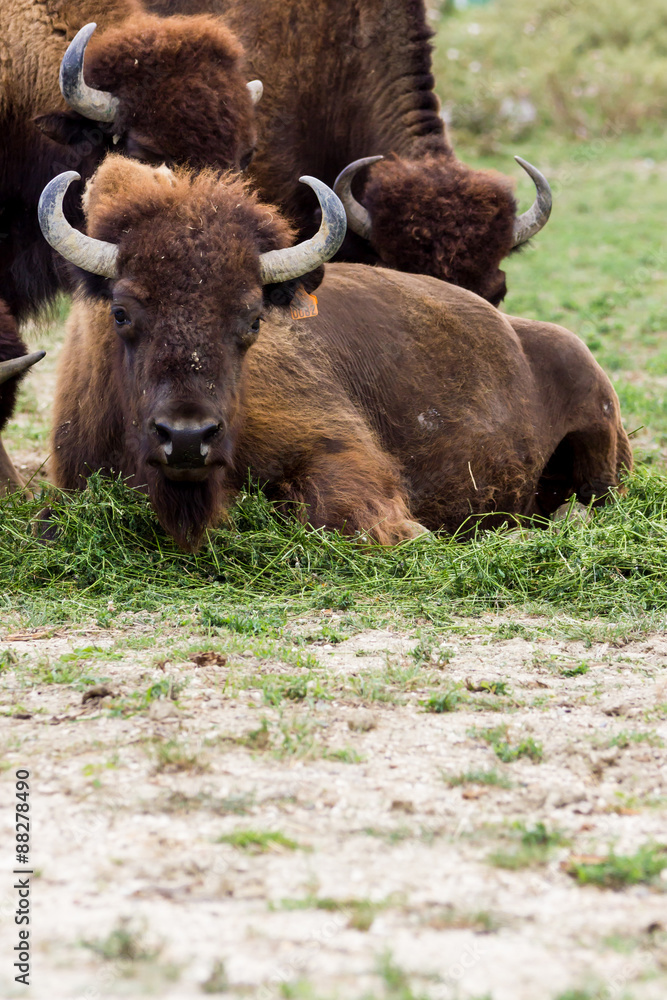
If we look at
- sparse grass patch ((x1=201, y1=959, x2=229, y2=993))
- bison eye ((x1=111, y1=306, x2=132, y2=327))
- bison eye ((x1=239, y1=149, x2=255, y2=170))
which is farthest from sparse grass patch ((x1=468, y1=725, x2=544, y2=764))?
bison eye ((x1=239, y1=149, x2=255, y2=170))

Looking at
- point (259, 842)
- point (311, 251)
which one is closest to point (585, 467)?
point (311, 251)

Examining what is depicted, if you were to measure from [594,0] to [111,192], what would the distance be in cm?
2841

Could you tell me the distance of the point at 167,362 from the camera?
5.05 m

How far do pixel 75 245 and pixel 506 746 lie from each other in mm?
3038

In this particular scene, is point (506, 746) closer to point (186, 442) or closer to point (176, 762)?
point (176, 762)

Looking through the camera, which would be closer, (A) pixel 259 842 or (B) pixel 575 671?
(A) pixel 259 842

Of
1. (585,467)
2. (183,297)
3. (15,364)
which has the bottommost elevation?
(585,467)

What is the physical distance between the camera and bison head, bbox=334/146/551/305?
7.94 meters

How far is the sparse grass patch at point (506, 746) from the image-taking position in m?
3.48

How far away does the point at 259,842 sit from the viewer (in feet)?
9.60

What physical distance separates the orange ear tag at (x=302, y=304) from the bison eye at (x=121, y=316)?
87cm

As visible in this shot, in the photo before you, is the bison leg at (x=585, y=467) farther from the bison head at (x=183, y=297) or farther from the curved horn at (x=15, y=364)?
the curved horn at (x=15, y=364)

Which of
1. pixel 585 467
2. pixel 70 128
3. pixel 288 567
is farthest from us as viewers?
pixel 585 467

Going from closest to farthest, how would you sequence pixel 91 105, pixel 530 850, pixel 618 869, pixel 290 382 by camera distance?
pixel 618 869 < pixel 530 850 < pixel 290 382 < pixel 91 105
